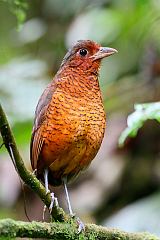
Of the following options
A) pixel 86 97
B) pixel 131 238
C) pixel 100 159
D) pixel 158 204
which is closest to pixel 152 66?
pixel 100 159

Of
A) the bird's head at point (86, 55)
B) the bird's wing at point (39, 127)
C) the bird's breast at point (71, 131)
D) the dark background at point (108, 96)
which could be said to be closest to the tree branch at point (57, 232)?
the bird's breast at point (71, 131)

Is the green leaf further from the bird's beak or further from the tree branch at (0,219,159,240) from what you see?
the bird's beak

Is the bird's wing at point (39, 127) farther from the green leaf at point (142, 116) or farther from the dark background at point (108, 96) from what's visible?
the dark background at point (108, 96)

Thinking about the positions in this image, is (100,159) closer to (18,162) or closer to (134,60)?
(134,60)

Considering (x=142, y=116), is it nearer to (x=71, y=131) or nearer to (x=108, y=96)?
(x=71, y=131)

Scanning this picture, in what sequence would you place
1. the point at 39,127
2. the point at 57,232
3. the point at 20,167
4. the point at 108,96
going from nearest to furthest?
the point at 20,167 → the point at 57,232 → the point at 39,127 → the point at 108,96

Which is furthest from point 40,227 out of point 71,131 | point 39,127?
point 39,127
